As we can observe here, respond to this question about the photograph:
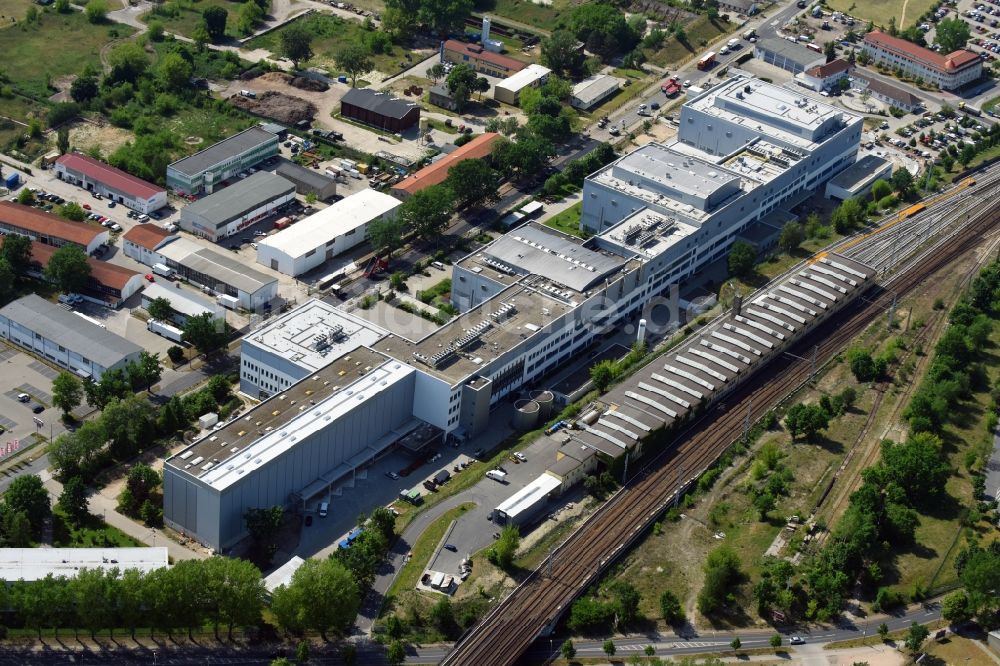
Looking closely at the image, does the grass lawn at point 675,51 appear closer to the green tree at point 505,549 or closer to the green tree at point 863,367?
the green tree at point 863,367

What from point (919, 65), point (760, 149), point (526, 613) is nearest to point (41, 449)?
point (526, 613)

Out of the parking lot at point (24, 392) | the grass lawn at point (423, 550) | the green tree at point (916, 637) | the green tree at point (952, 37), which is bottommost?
the parking lot at point (24, 392)

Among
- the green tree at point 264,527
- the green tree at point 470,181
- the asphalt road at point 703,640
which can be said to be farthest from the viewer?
the green tree at point 470,181

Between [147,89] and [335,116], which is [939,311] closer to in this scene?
[335,116]

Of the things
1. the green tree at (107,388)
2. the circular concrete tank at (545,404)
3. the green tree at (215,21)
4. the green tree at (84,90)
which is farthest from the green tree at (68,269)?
the green tree at (215,21)

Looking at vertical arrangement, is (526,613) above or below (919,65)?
below

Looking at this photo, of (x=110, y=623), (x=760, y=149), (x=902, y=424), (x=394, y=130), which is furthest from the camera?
(x=394, y=130)

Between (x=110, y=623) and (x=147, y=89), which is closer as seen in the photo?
(x=110, y=623)
